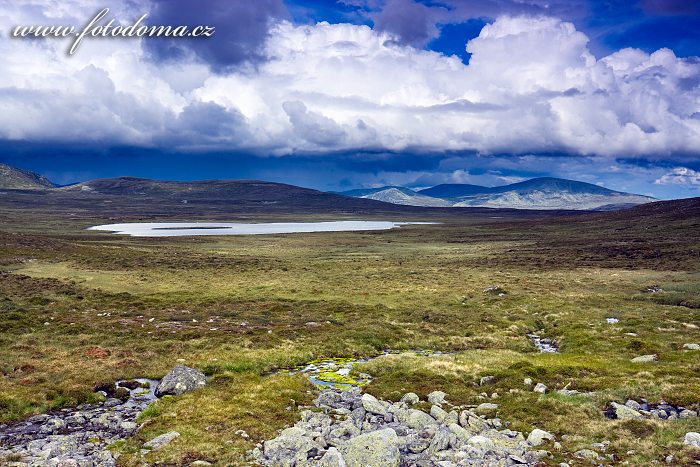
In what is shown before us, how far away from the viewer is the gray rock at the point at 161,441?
18.9m

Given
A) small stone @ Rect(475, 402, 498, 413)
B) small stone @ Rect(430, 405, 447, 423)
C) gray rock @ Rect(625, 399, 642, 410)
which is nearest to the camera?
small stone @ Rect(430, 405, 447, 423)

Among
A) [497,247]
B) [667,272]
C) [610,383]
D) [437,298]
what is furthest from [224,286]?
[497,247]

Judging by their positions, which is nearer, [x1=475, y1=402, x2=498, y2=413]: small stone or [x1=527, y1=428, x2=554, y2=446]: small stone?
[x1=527, y1=428, x2=554, y2=446]: small stone

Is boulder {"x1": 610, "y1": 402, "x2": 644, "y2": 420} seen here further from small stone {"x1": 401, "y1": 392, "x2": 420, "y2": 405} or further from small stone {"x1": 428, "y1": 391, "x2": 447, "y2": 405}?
small stone {"x1": 401, "y1": 392, "x2": 420, "y2": 405}

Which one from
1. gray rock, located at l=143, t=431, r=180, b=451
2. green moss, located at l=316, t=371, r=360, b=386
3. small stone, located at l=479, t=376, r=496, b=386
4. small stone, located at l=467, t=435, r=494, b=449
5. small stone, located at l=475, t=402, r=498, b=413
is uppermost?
small stone, located at l=467, t=435, r=494, b=449

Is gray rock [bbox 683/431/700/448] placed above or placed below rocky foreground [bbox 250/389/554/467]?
above

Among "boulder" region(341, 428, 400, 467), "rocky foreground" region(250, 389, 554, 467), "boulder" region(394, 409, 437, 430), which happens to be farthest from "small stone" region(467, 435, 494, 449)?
"boulder" region(341, 428, 400, 467)

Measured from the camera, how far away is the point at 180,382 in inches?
1034

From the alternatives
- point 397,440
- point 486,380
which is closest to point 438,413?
point 397,440

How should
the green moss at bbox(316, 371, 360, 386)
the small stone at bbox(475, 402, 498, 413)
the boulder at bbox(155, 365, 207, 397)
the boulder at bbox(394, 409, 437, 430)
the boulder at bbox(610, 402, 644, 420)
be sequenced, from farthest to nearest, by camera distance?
the green moss at bbox(316, 371, 360, 386) < the boulder at bbox(155, 365, 207, 397) < the small stone at bbox(475, 402, 498, 413) < the boulder at bbox(610, 402, 644, 420) < the boulder at bbox(394, 409, 437, 430)

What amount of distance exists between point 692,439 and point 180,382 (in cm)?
2420

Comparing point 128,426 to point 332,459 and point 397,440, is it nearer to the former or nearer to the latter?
point 332,459

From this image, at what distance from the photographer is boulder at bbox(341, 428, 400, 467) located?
16828mm

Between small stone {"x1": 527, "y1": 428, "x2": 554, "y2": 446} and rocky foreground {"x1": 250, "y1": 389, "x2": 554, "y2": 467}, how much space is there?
0.04 metres
